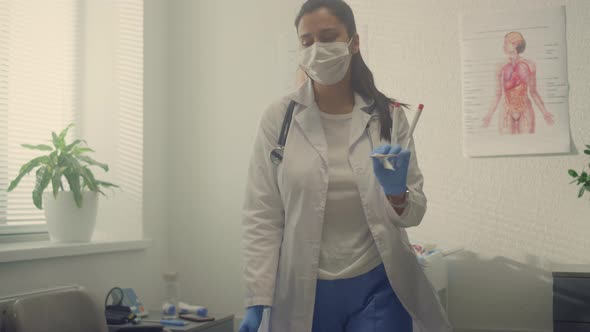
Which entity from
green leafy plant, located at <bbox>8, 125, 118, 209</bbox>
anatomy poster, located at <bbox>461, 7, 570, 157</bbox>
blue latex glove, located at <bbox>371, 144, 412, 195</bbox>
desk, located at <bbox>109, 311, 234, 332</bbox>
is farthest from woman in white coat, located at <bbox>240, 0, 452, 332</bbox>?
anatomy poster, located at <bbox>461, 7, 570, 157</bbox>

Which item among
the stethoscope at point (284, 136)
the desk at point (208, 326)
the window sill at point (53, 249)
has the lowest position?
the desk at point (208, 326)

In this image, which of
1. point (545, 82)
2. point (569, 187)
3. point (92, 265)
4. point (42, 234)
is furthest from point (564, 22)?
point (42, 234)

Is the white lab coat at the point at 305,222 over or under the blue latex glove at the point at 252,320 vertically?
over

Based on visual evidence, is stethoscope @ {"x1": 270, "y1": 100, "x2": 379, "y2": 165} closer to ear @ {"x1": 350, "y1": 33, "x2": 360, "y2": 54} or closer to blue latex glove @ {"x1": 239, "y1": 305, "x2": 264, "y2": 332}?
ear @ {"x1": 350, "y1": 33, "x2": 360, "y2": 54}

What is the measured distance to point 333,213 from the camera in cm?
145

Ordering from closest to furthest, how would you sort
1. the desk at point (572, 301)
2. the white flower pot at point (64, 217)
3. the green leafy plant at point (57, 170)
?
1. the desk at point (572, 301)
2. the green leafy plant at point (57, 170)
3. the white flower pot at point (64, 217)

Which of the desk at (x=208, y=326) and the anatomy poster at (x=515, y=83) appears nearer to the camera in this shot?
the desk at (x=208, y=326)

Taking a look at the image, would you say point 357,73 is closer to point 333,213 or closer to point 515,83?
point 333,213

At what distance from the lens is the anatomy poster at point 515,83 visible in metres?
3.02

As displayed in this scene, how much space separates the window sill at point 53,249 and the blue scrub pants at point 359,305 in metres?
1.44

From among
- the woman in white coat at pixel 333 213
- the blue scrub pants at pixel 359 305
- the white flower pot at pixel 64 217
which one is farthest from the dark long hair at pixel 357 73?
the white flower pot at pixel 64 217

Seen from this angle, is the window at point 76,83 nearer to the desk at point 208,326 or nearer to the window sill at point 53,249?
the window sill at point 53,249

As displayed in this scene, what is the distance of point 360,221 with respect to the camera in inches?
56.9

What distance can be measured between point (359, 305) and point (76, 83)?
2.41 m
